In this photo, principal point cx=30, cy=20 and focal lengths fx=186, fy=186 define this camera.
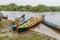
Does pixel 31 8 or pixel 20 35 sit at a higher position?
pixel 20 35

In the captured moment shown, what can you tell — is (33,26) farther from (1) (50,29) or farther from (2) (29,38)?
(2) (29,38)

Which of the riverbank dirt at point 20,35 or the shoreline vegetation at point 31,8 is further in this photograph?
the shoreline vegetation at point 31,8

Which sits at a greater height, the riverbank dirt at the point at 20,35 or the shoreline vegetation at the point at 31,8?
the riverbank dirt at the point at 20,35

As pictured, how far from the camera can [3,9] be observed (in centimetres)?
3294

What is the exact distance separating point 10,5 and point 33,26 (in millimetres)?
18942

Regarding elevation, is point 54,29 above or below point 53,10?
above

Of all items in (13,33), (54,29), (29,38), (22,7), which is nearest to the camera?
(29,38)

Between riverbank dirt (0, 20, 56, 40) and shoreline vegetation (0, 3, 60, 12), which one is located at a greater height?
riverbank dirt (0, 20, 56, 40)

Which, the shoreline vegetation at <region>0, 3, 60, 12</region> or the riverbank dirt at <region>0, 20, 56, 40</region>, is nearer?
the riverbank dirt at <region>0, 20, 56, 40</region>

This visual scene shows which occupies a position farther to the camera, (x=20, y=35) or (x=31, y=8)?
(x=31, y=8)

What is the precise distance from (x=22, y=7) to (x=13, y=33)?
70.0ft

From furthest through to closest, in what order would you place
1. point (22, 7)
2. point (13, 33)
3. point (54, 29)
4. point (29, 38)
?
point (22, 7), point (54, 29), point (13, 33), point (29, 38)

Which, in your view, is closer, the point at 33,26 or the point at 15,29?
the point at 15,29

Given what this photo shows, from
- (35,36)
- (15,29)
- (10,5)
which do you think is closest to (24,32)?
(15,29)
